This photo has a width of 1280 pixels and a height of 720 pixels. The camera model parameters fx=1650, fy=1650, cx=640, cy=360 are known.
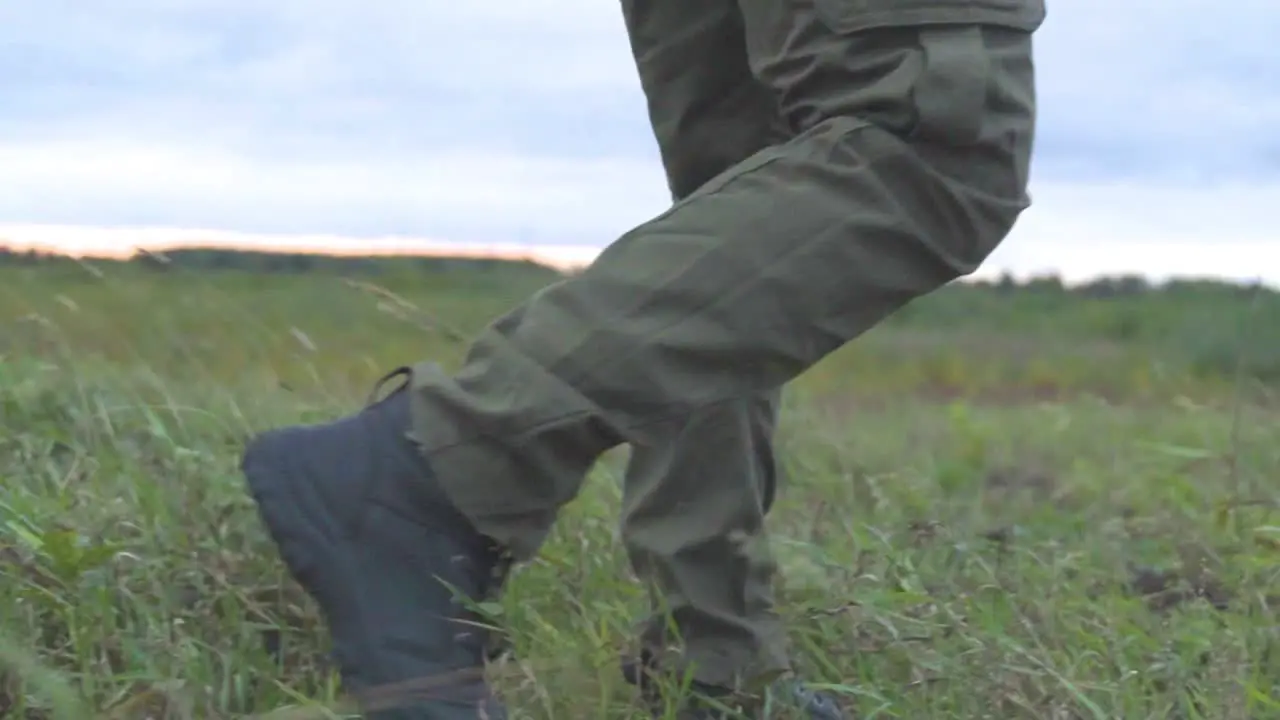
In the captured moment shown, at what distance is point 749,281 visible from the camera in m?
1.49

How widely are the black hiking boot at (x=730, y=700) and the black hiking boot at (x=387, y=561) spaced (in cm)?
27

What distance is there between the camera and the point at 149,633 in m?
1.88

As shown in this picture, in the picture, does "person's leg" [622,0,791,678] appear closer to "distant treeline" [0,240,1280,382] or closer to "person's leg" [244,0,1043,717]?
"person's leg" [244,0,1043,717]

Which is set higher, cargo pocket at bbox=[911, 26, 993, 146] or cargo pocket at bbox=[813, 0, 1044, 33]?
cargo pocket at bbox=[813, 0, 1044, 33]

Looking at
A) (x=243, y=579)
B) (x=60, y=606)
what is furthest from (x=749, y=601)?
(x=60, y=606)

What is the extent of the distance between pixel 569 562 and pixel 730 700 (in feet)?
1.47

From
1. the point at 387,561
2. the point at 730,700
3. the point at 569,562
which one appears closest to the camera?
the point at 387,561

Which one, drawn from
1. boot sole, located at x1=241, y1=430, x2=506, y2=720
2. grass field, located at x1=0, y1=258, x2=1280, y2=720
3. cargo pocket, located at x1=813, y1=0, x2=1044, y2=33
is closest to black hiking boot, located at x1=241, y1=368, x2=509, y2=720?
boot sole, located at x1=241, y1=430, x2=506, y2=720

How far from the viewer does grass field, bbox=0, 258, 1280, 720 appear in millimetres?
1854

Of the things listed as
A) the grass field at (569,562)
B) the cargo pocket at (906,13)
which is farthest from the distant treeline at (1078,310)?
the cargo pocket at (906,13)

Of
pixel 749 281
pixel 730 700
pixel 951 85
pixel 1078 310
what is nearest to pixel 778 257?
pixel 749 281

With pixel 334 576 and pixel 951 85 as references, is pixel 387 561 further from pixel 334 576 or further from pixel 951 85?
pixel 951 85

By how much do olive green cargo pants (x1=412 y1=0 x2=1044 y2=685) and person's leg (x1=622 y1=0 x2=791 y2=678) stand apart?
0.24m

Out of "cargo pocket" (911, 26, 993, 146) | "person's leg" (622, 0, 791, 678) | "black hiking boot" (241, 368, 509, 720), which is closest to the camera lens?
"cargo pocket" (911, 26, 993, 146)
